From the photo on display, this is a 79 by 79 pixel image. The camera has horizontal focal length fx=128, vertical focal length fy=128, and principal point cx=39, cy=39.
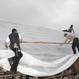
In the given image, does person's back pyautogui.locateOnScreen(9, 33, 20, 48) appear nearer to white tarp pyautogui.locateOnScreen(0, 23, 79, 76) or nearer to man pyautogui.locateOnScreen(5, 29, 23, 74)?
man pyautogui.locateOnScreen(5, 29, 23, 74)

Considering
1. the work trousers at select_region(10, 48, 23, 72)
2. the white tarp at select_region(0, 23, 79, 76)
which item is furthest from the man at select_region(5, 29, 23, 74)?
the white tarp at select_region(0, 23, 79, 76)

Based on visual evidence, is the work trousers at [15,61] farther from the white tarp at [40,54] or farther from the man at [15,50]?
the white tarp at [40,54]

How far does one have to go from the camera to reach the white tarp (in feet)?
10.6

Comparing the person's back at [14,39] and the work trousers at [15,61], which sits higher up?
the person's back at [14,39]

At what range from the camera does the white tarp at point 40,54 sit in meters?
3.22

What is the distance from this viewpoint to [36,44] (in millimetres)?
4562

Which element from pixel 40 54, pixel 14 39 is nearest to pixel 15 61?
pixel 14 39

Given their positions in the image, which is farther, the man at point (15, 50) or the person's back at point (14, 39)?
the person's back at point (14, 39)

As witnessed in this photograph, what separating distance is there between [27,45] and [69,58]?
1508 mm

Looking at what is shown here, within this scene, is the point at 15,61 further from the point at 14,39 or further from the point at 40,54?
the point at 40,54

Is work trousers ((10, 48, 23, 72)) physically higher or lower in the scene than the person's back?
lower

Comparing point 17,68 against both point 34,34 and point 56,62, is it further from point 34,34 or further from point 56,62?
point 34,34

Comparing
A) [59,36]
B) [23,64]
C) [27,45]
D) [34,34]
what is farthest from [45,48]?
[59,36]

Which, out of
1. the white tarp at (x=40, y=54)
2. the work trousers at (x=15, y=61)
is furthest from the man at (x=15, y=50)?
the white tarp at (x=40, y=54)
